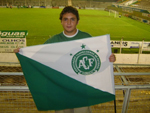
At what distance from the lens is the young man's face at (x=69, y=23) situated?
84.7 inches

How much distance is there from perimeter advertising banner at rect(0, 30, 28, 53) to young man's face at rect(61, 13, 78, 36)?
202 inches

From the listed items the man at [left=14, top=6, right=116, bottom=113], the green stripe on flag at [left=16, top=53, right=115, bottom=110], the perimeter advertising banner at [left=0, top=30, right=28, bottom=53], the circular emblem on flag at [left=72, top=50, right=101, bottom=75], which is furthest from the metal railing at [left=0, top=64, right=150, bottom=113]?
the perimeter advertising banner at [left=0, top=30, right=28, bottom=53]

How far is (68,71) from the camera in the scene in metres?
1.87

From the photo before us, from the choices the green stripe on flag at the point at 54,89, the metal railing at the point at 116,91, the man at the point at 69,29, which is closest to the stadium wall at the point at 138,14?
the metal railing at the point at 116,91

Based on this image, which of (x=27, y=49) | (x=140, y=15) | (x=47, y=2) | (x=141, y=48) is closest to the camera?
(x=27, y=49)

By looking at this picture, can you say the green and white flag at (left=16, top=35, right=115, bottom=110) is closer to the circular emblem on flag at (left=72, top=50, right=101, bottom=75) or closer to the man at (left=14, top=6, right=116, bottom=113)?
the circular emblem on flag at (left=72, top=50, right=101, bottom=75)

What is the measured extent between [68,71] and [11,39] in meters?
5.89

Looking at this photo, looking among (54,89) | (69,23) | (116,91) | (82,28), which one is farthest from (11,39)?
(82,28)

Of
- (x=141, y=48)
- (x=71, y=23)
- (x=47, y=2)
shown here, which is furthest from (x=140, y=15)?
(x=47, y=2)

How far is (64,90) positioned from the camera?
6.26 ft

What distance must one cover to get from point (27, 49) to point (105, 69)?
3.41 ft

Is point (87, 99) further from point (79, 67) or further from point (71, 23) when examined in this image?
point (71, 23)

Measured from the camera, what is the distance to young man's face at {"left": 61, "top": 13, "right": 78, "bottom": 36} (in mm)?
2152

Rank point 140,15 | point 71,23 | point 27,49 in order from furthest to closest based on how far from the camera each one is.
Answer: point 140,15, point 71,23, point 27,49
